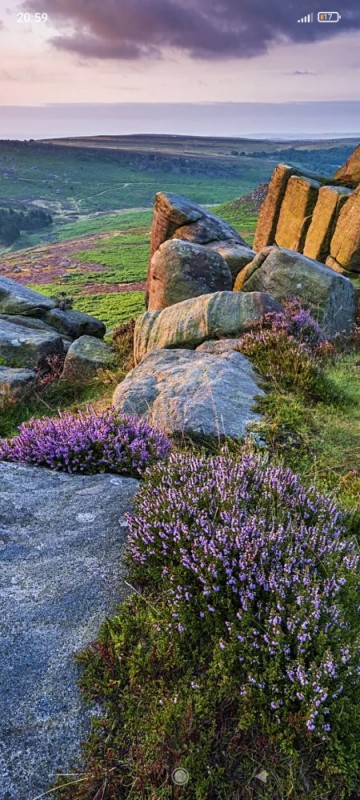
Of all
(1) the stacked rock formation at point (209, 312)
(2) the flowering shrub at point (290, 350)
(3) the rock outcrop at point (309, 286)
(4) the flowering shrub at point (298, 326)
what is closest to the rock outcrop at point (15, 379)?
(1) the stacked rock formation at point (209, 312)

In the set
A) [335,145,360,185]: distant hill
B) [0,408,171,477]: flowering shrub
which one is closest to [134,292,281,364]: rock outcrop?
[0,408,171,477]: flowering shrub

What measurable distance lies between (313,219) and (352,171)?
→ 10.5 ft

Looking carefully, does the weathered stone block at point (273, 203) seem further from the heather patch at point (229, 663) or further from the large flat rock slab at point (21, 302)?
the heather patch at point (229, 663)

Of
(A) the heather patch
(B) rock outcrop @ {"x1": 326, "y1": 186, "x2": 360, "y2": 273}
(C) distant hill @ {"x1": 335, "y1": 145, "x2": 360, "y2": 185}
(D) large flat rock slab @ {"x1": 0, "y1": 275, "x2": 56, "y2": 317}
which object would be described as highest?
(C) distant hill @ {"x1": 335, "y1": 145, "x2": 360, "y2": 185}

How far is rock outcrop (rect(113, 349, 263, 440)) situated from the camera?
6.80m

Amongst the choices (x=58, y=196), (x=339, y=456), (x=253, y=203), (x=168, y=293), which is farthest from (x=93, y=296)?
(x=58, y=196)

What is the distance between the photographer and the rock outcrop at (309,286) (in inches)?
537

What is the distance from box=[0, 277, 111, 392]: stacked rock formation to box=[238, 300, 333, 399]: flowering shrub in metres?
4.85

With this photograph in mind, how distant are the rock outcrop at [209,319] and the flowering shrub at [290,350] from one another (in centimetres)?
38

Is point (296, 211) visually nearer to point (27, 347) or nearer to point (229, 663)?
point (27, 347)

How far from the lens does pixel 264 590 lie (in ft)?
10.8

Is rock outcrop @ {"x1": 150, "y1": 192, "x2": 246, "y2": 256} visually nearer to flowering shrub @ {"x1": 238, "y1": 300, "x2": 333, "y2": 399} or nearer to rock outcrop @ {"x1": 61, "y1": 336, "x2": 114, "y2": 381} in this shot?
rock outcrop @ {"x1": 61, "y1": 336, "x2": 114, "y2": 381}

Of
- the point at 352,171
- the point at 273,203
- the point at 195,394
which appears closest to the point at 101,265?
the point at 273,203

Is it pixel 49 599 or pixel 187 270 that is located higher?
pixel 187 270
